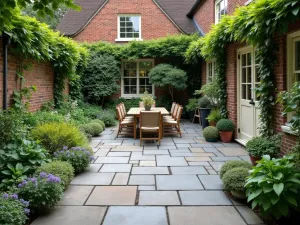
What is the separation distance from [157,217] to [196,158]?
2941 mm

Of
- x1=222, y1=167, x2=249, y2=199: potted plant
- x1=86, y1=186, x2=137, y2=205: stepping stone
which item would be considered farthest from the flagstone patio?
x1=222, y1=167, x2=249, y2=199: potted plant

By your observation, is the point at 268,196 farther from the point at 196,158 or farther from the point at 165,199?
the point at 196,158

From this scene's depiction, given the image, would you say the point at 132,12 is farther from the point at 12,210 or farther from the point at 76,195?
the point at 12,210

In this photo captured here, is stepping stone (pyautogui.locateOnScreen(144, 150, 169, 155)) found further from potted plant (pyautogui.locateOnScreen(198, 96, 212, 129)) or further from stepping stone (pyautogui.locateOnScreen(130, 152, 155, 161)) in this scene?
potted plant (pyautogui.locateOnScreen(198, 96, 212, 129))

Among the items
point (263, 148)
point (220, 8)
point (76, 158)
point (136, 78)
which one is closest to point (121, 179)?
point (76, 158)

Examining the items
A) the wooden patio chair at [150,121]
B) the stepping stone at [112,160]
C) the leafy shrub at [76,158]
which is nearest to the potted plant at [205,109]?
the wooden patio chair at [150,121]

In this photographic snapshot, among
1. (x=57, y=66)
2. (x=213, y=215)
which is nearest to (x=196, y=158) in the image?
(x=213, y=215)

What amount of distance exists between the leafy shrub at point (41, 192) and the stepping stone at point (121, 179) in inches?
45.3

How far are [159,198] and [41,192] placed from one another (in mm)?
1436

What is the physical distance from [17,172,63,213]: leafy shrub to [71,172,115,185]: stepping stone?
101 centimetres

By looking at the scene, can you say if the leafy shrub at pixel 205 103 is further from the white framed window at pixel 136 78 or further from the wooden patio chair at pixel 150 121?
the white framed window at pixel 136 78

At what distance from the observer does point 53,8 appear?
3.29 m

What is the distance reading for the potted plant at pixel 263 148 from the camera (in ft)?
16.1

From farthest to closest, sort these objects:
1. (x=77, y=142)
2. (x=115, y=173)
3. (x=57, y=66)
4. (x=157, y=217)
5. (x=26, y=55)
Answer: (x=57, y=66)
(x=26, y=55)
(x=77, y=142)
(x=115, y=173)
(x=157, y=217)
